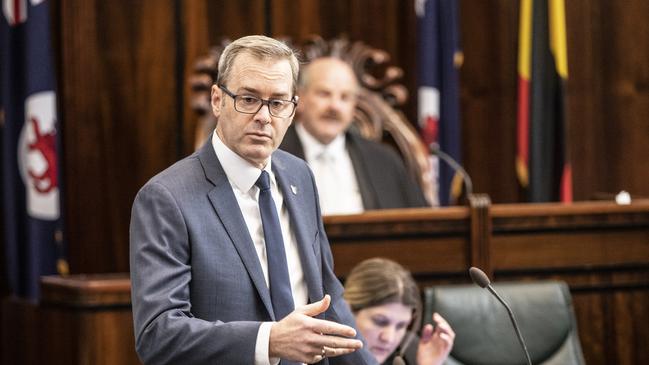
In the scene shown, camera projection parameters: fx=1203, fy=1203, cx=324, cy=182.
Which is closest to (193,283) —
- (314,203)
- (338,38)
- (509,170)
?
(314,203)

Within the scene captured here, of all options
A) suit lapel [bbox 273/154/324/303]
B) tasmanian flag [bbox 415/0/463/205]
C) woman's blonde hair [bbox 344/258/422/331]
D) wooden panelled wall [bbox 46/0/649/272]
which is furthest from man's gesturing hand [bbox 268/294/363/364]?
tasmanian flag [bbox 415/0/463/205]

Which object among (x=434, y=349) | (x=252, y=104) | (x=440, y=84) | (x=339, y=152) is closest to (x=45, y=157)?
(x=339, y=152)

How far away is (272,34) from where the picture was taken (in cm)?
621

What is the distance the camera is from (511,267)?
451 centimetres

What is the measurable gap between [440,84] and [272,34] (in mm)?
923

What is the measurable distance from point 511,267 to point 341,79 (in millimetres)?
1300

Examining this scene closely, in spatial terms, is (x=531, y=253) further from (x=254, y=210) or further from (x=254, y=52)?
(x=254, y=52)

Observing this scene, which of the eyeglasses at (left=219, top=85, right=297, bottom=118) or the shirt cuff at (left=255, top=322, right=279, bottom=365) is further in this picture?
the eyeglasses at (left=219, top=85, right=297, bottom=118)

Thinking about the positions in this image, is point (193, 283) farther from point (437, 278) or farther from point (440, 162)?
point (440, 162)

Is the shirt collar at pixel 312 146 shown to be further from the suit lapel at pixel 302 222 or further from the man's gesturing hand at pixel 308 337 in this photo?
the man's gesturing hand at pixel 308 337

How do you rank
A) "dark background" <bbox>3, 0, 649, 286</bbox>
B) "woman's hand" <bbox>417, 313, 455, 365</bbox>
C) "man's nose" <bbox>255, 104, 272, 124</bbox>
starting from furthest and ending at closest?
"dark background" <bbox>3, 0, 649, 286</bbox> < "woman's hand" <bbox>417, 313, 455, 365</bbox> < "man's nose" <bbox>255, 104, 272, 124</bbox>

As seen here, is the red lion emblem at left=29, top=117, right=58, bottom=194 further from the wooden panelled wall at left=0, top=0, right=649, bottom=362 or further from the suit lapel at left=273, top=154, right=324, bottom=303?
the suit lapel at left=273, top=154, right=324, bottom=303

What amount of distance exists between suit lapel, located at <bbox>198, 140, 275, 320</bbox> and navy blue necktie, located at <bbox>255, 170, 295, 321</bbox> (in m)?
0.02

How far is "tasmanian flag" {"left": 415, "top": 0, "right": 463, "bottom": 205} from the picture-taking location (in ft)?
20.5
